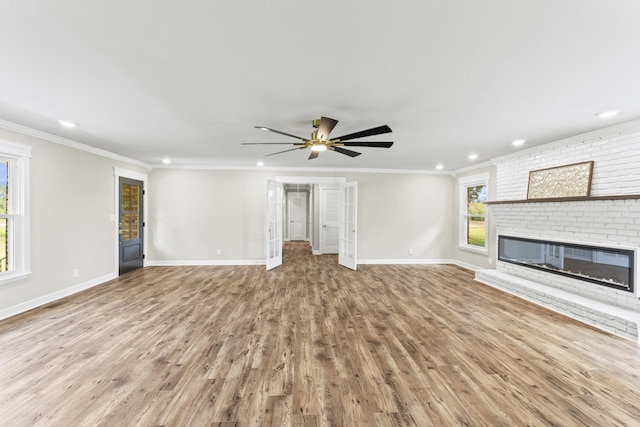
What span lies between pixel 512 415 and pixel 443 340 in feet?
3.19

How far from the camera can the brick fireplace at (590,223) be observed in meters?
2.96

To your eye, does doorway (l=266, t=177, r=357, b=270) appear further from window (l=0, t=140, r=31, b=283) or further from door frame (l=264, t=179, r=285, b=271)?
window (l=0, t=140, r=31, b=283)

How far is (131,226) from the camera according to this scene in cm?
548

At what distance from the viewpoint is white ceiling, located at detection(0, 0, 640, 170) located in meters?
1.39

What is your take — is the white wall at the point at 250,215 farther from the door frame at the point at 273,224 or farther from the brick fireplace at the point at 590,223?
the brick fireplace at the point at 590,223

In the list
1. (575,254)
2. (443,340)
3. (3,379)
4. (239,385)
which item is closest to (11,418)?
(3,379)

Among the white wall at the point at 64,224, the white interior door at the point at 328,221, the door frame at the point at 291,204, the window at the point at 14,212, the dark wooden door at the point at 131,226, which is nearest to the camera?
the window at the point at 14,212

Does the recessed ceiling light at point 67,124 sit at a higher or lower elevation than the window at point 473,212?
higher

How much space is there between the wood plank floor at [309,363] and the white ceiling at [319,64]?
7.81 ft

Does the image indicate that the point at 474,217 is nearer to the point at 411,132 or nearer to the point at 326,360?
the point at 411,132

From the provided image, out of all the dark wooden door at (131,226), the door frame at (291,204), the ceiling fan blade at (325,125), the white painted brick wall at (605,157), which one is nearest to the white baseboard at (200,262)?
the dark wooden door at (131,226)

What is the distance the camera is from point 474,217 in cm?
600

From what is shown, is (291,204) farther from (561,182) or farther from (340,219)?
(561,182)

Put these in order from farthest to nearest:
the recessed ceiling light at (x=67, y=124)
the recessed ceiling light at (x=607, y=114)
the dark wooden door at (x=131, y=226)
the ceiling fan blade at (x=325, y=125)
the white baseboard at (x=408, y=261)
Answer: the white baseboard at (x=408, y=261) < the dark wooden door at (x=131, y=226) < the recessed ceiling light at (x=67, y=124) < the recessed ceiling light at (x=607, y=114) < the ceiling fan blade at (x=325, y=125)
